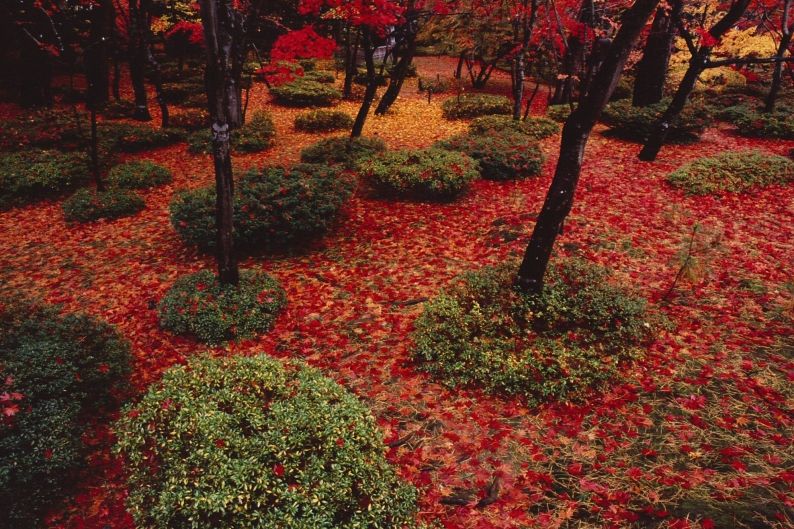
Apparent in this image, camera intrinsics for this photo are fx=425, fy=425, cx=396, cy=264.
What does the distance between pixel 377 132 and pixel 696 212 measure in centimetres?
1180

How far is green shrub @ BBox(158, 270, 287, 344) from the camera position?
680cm

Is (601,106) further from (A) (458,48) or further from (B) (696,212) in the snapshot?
(A) (458,48)

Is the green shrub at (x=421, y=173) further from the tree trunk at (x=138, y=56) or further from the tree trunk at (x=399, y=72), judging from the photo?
the tree trunk at (x=138, y=56)

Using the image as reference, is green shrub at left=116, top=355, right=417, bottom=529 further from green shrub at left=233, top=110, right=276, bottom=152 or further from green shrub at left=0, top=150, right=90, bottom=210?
green shrub at left=233, top=110, right=276, bottom=152

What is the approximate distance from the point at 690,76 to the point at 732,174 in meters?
3.08

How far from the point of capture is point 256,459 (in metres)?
3.73

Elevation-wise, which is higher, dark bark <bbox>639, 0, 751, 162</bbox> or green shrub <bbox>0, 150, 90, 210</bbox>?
dark bark <bbox>639, 0, 751, 162</bbox>

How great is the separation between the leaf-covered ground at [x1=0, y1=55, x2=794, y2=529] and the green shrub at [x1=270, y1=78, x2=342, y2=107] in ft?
34.4

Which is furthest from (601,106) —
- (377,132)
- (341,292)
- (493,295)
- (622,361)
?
(377,132)

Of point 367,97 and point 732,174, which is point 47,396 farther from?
point 732,174

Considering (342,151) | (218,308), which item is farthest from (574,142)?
(342,151)

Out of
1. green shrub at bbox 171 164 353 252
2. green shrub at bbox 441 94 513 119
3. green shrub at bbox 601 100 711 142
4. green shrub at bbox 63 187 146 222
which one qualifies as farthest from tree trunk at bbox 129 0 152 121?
green shrub at bbox 601 100 711 142

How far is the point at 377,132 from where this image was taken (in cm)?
1767

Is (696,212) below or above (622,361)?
above
